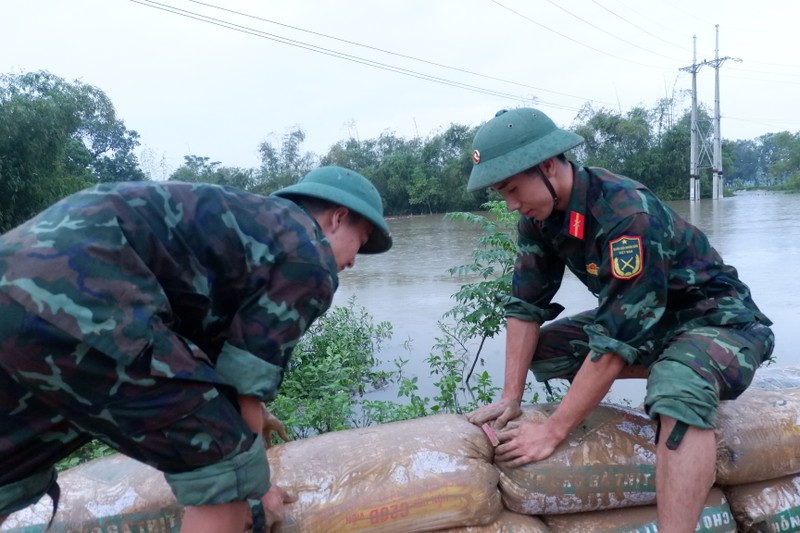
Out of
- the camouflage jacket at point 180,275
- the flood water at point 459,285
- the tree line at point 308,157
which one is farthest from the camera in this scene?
the tree line at point 308,157

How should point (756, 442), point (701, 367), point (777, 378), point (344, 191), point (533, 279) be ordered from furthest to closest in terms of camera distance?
point (777, 378) < point (533, 279) < point (756, 442) < point (701, 367) < point (344, 191)

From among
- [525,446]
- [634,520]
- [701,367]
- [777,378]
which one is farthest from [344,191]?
[777,378]

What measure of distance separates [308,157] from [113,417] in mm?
26404

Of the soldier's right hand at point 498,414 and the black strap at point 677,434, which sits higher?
the black strap at point 677,434

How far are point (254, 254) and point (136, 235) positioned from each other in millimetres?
222

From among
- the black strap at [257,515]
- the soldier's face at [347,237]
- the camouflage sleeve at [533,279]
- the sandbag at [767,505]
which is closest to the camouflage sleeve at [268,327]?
the soldier's face at [347,237]

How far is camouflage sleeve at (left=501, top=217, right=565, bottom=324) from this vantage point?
2.40 m

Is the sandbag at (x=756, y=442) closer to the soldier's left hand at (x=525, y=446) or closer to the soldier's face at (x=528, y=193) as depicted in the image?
the soldier's left hand at (x=525, y=446)

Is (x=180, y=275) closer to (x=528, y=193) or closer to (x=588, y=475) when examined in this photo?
(x=528, y=193)

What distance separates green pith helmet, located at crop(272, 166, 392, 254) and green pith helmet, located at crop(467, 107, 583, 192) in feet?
1.95

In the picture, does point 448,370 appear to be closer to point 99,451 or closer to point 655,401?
point 99,451

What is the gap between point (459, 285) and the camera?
7203mm

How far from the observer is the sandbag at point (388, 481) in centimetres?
186

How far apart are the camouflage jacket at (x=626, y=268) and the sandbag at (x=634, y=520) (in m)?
0.53
